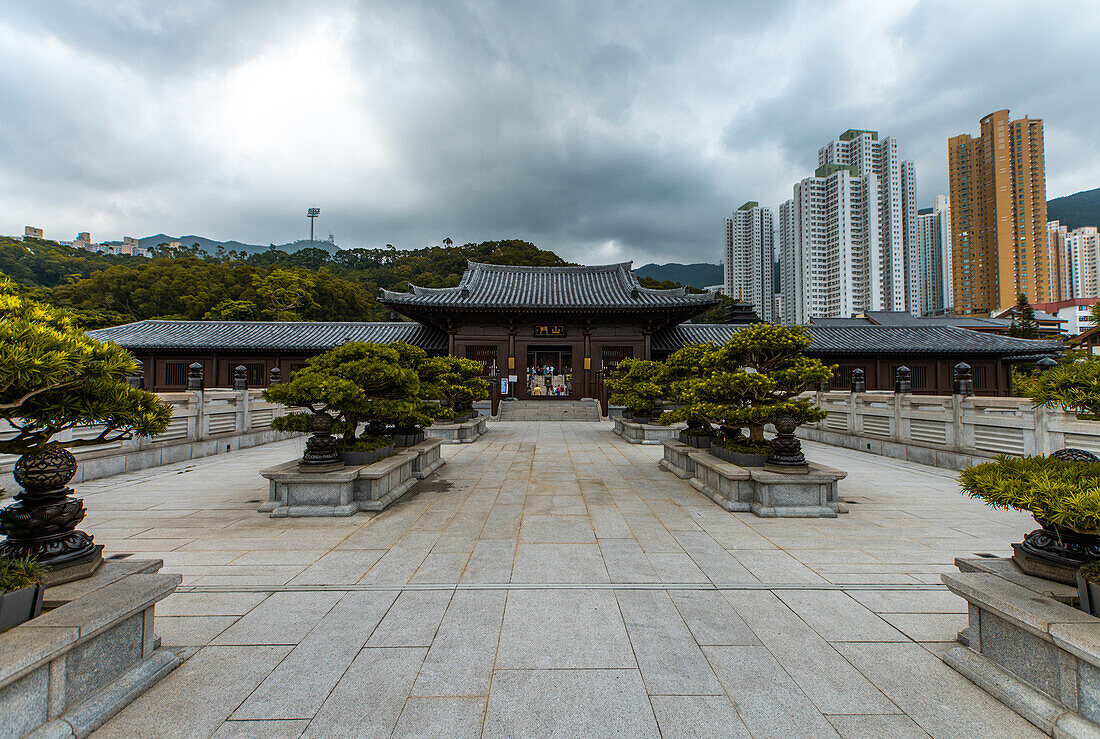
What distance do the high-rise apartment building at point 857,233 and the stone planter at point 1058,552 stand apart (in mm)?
71883

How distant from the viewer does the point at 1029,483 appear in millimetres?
2348

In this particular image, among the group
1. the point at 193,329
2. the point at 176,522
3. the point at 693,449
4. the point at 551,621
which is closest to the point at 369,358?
the point at 176,522

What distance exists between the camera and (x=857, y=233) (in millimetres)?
69812

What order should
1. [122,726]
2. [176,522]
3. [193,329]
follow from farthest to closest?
1. [193,329]
2. [176,522]
3. [122,726]

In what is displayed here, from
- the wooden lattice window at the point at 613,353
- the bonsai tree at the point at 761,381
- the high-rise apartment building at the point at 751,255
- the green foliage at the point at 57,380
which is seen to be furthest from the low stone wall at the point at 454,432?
the high-rise apartment building at the point at 751,255

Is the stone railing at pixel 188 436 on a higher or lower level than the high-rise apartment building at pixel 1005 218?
→ lower

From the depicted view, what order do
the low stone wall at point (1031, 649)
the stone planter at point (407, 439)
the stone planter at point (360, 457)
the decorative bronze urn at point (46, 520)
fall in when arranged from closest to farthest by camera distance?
the low stone wall at point (1031, 649) < the decorative bronze urn at point (46, 520) < the stone planter at point (360, 457) < the stone planter at point (407, 439)

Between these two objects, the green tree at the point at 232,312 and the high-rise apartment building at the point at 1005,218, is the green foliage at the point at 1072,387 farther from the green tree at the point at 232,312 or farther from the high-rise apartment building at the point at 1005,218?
the high-rise apartment building at the point at 1005,218

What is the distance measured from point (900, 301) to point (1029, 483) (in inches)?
3238

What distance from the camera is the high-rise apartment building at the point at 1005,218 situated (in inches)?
2418

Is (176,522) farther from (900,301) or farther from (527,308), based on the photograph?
(900,301)

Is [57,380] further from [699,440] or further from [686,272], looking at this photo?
[686,272]

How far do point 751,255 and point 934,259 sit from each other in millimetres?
32920

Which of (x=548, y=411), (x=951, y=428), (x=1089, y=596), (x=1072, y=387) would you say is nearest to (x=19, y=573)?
(x=1089, y=596)
